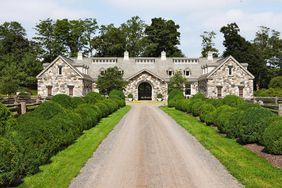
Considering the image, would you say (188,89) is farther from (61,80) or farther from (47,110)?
(47,110)

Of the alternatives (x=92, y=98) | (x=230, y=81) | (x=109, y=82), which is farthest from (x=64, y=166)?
(x=230, y=81)

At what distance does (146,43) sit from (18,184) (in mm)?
78274

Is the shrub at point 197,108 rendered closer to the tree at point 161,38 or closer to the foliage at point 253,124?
the foliage at point 253,124

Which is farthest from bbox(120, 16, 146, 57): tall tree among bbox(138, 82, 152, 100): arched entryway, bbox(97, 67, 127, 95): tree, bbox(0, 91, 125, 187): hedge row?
bbox(0, 91, 125, 187): hedge row

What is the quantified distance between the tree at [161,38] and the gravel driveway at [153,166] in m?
70.3

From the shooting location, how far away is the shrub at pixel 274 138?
1259 cm

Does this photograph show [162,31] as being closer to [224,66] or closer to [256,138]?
[224,66]

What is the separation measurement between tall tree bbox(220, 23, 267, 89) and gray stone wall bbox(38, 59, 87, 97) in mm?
32748

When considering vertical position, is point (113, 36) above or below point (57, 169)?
above

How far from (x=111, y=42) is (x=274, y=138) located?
244ft

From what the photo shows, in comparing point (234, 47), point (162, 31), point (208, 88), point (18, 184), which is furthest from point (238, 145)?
point (162, 31)

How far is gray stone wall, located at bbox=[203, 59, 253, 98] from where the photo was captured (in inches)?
2356

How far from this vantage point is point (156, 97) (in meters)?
62.8

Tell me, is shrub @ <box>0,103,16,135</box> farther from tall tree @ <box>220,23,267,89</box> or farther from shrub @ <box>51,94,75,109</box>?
tall tree @ <box>220,23,267,89</box>
